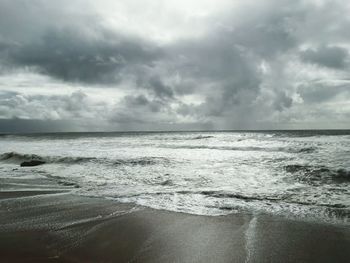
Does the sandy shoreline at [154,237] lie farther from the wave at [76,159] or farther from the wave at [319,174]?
the wave at [76,159]

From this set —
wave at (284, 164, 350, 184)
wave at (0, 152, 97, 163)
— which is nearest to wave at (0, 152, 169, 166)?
wave at (0, 152, 97, 163)

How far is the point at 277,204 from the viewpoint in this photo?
320 inches

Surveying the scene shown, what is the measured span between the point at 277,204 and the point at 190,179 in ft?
15.8

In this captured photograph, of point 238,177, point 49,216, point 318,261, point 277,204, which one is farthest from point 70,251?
point 238,177

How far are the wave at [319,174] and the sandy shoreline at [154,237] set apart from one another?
6.00 m

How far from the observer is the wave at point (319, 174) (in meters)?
11.8

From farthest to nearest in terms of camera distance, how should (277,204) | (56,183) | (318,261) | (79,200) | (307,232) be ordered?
(56,183), (79,200), (277,204), (307,232), (318,261)

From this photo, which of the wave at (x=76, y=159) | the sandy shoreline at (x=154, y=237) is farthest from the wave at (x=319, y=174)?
the wave at (x=76, y=159)

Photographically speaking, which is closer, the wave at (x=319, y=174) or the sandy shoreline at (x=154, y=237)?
the sandy shoreline at (x=154, y=237)

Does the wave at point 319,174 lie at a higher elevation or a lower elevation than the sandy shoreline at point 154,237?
higher

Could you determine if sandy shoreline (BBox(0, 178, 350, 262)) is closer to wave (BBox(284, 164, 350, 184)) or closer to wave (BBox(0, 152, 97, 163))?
wave (BBox(284, 164, 350, 184))

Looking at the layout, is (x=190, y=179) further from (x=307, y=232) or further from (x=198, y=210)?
(x=307, y=232)

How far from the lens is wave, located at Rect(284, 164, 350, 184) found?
11.8 meters

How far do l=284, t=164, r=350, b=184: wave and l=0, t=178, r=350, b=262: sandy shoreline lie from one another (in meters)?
6.00
